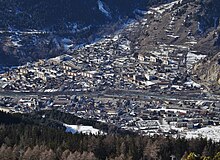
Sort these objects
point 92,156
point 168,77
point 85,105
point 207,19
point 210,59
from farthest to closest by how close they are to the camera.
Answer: point 207,19, point 210,59, point 168,77, point 85,105, point 92,156

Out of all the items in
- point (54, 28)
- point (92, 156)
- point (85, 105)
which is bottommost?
point (92, 156)

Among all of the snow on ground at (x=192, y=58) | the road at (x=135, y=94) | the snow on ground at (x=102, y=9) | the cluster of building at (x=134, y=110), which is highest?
the snow on ground at (x=102, y=9)

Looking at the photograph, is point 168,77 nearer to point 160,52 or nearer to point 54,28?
point 160,52

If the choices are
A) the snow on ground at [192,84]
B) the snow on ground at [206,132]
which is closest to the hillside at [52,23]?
the snow on ground at [192,84]

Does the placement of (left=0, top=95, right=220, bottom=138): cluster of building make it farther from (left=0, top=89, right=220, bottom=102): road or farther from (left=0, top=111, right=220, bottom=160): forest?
(left=0, top=111, right=220, bottom=160): forest

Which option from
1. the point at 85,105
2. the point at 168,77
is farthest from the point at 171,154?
the point at 168,77

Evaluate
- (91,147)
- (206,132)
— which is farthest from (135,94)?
(91,147)

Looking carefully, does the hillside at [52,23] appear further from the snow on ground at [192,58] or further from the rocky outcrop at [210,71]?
the rocky outcrop at [210,71]

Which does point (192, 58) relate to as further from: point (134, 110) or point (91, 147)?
point (91, 147)

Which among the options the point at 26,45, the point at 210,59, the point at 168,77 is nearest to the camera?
the point at 168,77

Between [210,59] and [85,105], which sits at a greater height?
[210,59]

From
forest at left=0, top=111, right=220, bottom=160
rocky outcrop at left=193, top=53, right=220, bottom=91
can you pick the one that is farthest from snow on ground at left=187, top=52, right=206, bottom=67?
forest at left=0, top=111, right=220, bottom=160
